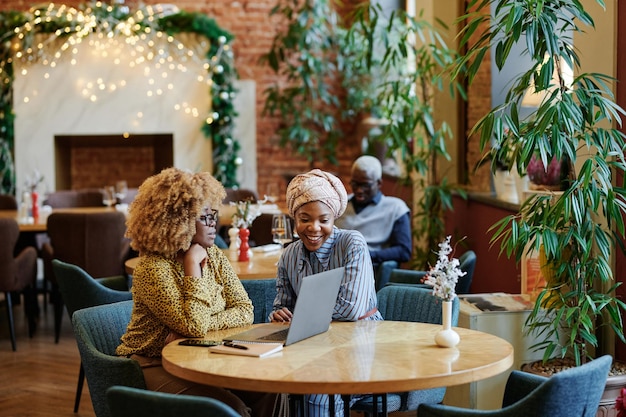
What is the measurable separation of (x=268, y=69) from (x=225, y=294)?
7.47 m

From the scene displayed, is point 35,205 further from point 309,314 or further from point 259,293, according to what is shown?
point 309,314

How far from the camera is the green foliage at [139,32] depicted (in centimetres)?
1016

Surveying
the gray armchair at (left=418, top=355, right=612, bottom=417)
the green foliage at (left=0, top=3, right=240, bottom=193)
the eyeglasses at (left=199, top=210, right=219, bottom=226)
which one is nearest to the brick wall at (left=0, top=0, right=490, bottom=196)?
the green foliage at (left=0, top=3, right=240, bottom=193)

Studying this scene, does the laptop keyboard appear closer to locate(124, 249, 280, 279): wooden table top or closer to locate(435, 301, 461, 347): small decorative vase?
locate(435, 301, 461, 347): small decorative vase

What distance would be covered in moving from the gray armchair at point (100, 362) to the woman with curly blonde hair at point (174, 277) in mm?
136

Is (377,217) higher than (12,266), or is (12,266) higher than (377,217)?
(377,217)

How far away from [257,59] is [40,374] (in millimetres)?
5646

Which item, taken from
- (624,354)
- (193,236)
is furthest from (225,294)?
(624,354)

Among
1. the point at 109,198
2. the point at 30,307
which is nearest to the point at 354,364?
the point at 30,307

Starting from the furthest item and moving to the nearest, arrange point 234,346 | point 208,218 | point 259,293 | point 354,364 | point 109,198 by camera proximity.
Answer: point 109,198, point 259,293, point 208,218, point 234,346, point 354,364

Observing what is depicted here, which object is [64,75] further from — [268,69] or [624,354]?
[624,354]

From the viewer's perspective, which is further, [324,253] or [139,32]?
[139,32]

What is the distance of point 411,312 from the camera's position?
405 centimetres

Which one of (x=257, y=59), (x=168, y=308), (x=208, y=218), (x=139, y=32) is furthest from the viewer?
(x=257, y=59)
